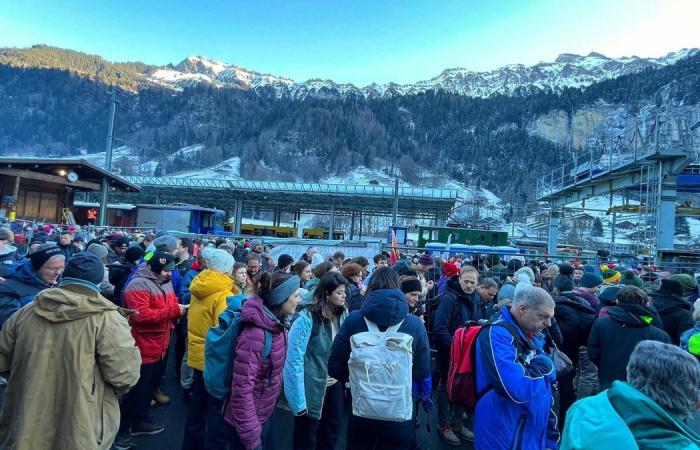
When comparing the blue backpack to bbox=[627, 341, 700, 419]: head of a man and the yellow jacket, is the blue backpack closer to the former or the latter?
the yellow jacket

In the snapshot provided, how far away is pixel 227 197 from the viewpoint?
123 ft

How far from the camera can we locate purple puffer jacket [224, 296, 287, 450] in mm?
2250

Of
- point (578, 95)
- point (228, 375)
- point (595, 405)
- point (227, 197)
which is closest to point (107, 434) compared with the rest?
point (228, 375)

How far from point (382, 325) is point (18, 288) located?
9.09 feet

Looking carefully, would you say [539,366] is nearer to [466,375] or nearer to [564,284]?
[466,375]

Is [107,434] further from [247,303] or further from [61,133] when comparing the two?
[61,133]

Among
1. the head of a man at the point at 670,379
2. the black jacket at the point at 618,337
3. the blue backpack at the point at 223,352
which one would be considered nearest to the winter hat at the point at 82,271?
the blue backpack at the point at 223,352

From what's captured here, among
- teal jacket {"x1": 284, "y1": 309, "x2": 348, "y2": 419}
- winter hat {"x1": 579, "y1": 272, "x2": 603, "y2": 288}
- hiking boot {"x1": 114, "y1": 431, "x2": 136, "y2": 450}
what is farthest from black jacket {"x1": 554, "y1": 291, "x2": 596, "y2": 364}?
hiking boot {"x1": 114, "y1": 431, "x2": 136, "y2": 450}

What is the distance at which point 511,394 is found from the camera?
215 cm

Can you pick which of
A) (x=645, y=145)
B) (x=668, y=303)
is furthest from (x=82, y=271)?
(x=645, y=145)

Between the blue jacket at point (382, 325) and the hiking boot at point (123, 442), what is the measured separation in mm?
2218

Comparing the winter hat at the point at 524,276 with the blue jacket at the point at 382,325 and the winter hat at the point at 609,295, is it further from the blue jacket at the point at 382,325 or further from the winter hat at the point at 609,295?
the blue jacket at the point at 382,325

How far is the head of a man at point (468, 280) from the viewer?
13.1ft

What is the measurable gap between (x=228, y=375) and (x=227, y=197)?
37030 millimetres
